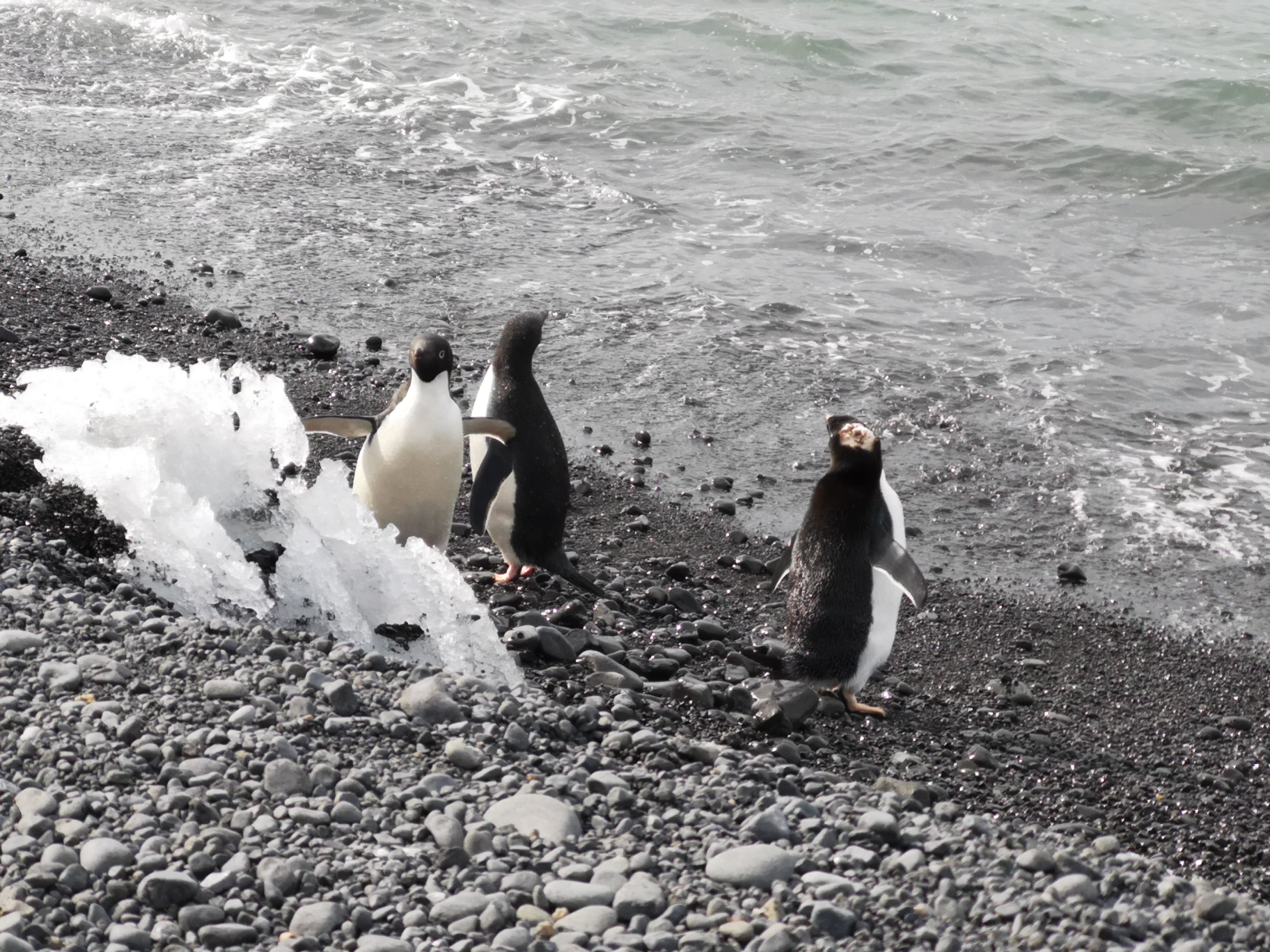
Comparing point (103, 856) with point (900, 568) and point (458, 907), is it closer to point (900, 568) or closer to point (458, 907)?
point (458, 907)

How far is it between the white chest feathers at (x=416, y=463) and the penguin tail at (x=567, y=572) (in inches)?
21.6

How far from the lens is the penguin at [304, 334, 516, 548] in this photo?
6.00 m

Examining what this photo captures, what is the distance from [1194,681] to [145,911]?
4.53 meters

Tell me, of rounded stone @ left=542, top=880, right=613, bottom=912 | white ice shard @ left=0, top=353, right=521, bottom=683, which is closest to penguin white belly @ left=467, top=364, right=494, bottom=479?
white ice shard @ left=0, top=353, right=521, bottom=683

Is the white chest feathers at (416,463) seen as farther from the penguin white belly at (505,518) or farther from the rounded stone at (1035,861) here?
the rounded stone at (1035,861)

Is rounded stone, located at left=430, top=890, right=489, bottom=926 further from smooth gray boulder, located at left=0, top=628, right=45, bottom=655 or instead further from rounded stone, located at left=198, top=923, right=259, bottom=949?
smooth gray boulder, located at left=0, top=628, right=45, bottom=655

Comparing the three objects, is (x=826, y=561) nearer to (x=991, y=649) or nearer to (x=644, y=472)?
(x=991, y=649)

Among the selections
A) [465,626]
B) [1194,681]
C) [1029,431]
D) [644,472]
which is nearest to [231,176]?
[644,472]

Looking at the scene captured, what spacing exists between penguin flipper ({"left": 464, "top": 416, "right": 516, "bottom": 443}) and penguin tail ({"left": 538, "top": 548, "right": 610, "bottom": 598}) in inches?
23.6

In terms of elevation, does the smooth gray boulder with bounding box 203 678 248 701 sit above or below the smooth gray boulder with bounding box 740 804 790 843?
above

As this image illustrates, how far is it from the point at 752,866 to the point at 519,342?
3528mm

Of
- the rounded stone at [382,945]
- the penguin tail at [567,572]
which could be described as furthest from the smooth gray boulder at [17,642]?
the penguin tail at [567,572]

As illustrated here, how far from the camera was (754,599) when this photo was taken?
243 inches

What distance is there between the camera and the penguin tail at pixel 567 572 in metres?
5.91
